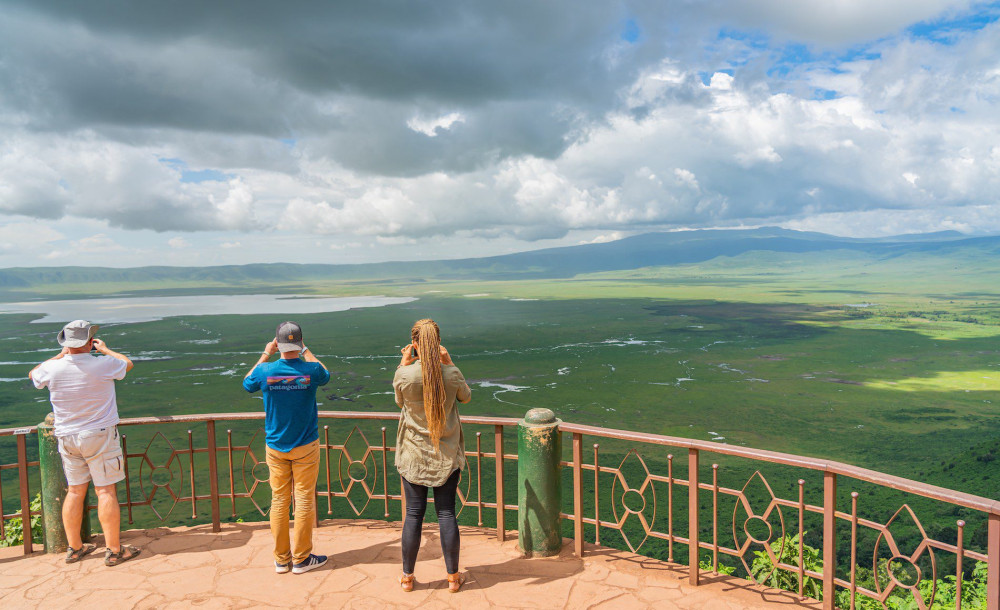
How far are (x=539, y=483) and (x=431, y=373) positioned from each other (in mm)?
1613

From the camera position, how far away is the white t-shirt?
16.0 feet

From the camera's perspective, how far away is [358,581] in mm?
4883

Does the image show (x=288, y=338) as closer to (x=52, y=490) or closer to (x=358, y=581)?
(x=358, y=581)

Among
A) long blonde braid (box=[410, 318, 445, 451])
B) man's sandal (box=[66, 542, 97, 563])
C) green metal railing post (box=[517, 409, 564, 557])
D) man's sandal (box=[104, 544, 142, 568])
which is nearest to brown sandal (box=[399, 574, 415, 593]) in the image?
green metal railing post (box=[517, 409, 564, 557])

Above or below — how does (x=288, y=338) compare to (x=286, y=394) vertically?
above

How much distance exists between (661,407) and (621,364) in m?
16.7

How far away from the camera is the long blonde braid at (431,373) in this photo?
4305mm

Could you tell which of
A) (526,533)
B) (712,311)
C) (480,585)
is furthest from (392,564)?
(712,311)

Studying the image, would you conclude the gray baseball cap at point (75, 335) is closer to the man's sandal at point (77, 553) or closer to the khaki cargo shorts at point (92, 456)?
the khaki cargo shorts at point (92, 456)

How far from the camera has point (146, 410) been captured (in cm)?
4597

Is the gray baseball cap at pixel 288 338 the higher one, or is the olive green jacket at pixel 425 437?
the gray baseball cap at pixel 288 338

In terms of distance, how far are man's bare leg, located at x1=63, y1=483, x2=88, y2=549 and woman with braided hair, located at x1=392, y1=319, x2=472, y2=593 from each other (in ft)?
9.02

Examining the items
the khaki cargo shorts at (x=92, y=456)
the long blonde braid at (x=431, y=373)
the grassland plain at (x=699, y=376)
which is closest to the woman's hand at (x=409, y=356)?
the long blonde braid at (x=431, y=373)

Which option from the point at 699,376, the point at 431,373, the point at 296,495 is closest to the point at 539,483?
the point at 431,373
